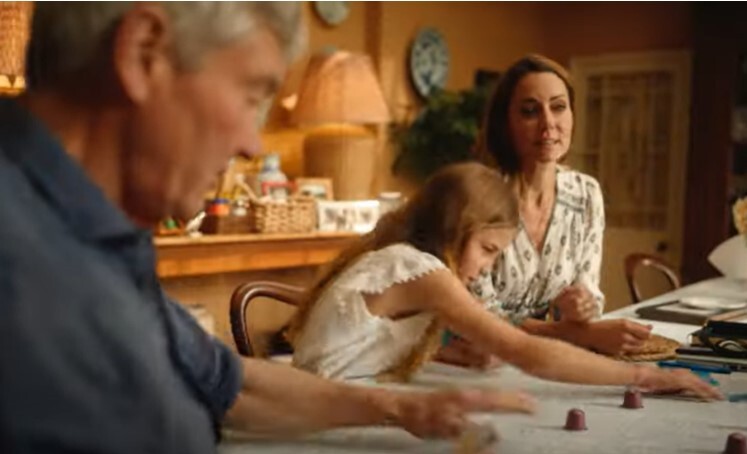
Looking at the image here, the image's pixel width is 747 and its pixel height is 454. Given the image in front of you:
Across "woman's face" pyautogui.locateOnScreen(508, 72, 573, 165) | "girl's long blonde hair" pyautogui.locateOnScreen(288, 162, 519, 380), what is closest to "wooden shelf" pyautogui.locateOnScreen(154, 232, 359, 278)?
"woman's face" pyautogui.locateOnScreen(508, 72, 573, 165)

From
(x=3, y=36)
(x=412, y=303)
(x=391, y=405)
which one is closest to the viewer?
(x=391, y=405)

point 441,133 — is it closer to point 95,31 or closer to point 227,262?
point 227,262

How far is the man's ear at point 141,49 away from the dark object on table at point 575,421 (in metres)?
0.72

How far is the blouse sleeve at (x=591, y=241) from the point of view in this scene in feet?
7.07

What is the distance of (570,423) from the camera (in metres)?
1.14

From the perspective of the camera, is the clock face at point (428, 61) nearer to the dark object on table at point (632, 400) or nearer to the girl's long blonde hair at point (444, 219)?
the girl's long blonde hair at point (444, 219)

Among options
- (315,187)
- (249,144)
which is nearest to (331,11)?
(315,187)

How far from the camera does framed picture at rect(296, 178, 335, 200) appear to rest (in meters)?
3.87

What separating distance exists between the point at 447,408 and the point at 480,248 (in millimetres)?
695

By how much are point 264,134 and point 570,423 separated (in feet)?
10.1

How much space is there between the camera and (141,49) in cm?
65

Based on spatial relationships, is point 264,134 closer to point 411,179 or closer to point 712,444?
point 411,179

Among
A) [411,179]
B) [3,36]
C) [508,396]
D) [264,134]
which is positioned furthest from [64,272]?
[411,179]

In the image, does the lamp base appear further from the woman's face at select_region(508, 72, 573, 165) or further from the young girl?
the young girl
